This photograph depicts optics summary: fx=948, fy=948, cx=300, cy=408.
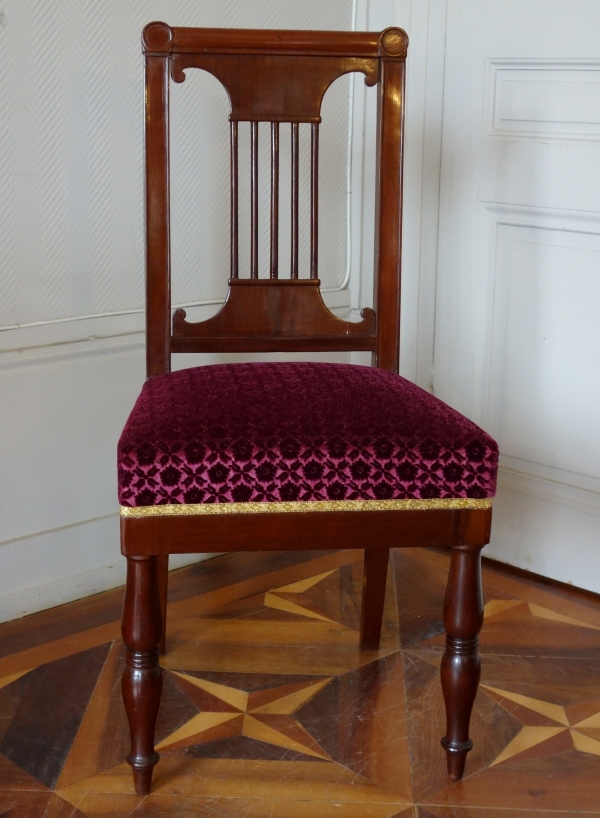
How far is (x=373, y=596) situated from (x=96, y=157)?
937 millimetres

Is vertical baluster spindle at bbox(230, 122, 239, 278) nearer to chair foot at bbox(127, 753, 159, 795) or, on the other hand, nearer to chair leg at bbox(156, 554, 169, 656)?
chair leg at bbox(156, 554, 169, 656)

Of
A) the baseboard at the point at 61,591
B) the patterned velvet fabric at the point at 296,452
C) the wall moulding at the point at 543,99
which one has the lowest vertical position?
the baseboard at the point at 61,591

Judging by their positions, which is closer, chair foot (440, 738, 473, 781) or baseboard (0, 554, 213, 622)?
chair foot (440, 738, 473, 781)

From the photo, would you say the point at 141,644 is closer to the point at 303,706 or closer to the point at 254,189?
the point at 303,706

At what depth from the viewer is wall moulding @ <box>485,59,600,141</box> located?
69.0 inches

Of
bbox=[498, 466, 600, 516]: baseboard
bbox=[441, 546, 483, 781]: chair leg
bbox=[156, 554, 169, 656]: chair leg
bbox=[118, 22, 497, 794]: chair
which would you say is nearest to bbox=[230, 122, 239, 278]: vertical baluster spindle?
bbox=[118, 22, 497, 794]: chair

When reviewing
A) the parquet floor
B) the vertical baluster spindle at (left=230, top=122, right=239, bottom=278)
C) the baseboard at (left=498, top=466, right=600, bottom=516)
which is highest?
the vertical baluster spindle at (left=230, top=122, right=239, bottom=278)

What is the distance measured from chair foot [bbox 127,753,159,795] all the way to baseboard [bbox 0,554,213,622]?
1.95 feet

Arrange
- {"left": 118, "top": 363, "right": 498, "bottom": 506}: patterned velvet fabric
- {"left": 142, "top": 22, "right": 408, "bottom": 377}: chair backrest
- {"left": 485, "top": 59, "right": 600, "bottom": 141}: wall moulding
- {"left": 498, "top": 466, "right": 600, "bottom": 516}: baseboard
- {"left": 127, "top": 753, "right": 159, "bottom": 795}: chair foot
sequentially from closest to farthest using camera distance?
{"left": 118, "top": 363, "right": 498, "bottom": 506}: patterned velvet fabric → {"left": 127, "top": 753, "right": 159, "bottom": 795}: chair foot → {"left": 142, "top": 22, "right": 408, "bottom": 377}: chair backrest → {"left": 485, "top": 59, "right": 600, "bottom": 141}: wall moulding → {"left": 498, "top": 466, "right": 600, "bottom": 516}: baseboard

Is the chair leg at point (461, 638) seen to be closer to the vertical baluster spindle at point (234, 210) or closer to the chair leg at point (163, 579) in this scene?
the chair leg at point (163, 579)

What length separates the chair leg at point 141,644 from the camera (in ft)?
3.91

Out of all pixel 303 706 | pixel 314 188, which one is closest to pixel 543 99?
pixel 314 188

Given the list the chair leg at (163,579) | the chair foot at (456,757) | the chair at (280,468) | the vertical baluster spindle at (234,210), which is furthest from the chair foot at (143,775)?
the vertical baluster spindle at (234,210)

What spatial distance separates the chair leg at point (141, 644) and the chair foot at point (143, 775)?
0.04 m
